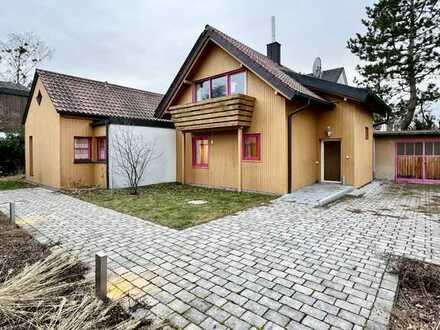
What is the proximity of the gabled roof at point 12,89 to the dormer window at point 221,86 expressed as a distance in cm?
1919

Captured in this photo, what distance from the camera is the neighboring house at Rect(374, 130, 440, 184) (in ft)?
40.0

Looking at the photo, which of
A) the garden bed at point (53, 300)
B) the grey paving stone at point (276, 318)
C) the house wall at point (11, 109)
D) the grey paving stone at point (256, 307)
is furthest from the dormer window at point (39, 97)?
the grey paving stone at point (276, 318)

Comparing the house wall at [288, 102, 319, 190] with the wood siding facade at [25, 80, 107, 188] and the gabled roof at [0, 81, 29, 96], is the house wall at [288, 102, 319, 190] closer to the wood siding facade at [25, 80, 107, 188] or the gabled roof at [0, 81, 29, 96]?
the wood siding facade at [25, 80, 107, 188]

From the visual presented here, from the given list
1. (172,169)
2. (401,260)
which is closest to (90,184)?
(172,169)

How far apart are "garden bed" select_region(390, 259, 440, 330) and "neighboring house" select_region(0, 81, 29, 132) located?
2537 centimetres

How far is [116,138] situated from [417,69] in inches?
726

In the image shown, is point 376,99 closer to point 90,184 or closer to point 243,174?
point 243,174

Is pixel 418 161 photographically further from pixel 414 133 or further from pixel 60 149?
pixel 60 149

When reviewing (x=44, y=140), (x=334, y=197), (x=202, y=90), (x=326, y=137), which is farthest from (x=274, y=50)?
(x=44, y=140)

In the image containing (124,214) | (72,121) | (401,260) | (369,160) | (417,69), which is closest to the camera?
(401,260)

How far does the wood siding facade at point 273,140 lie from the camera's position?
362 inches

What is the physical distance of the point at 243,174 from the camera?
10133 mm

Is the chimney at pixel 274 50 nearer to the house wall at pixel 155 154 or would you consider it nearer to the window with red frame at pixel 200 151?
the window with red frame at pixel 200 151

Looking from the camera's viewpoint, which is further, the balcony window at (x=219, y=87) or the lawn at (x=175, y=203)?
the balcony window at (x=219, y=87)
